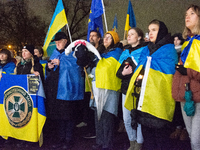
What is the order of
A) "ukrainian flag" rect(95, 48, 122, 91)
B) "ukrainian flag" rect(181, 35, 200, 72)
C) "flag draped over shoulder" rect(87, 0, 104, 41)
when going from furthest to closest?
"flag draped over shoulder" rect(87, 0, 104, 41) → "ukrainian flag" rect(95, 48, 122, 91) → "ukrainian flag" rect(181, 35, 200, 72)

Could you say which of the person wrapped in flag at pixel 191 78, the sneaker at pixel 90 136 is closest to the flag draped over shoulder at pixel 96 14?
the sneaker at pixel 90 136

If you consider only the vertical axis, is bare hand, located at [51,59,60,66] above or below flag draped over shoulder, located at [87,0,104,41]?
below

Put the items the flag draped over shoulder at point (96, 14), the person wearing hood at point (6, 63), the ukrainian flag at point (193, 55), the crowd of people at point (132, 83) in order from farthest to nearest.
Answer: the flag draped over shoulder at point (96, 14)
the person wearing hood at point (6, 63)
the crowd of people at point (132, 83)
the ukrainian flag at point (193, 55)

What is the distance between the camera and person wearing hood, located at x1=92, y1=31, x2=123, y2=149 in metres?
2.80

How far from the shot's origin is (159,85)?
211 cm

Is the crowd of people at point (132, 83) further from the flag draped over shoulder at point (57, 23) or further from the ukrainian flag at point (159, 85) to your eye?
the flag draped over shoulder at point (57, 23)

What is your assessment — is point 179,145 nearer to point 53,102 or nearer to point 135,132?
point 135,132

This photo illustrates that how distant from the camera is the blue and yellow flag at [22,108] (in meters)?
3.21

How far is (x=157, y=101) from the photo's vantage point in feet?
6.82

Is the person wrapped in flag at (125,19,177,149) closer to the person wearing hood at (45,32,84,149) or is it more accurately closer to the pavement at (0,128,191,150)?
the pavement at (0,128,191,150)

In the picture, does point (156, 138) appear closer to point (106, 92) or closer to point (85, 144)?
point (106, 92)

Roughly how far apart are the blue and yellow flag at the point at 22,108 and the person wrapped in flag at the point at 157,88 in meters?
1.78

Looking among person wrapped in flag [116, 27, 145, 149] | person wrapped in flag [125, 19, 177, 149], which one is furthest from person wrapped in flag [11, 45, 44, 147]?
person wrapped in flag [125, 19, 177, 149]

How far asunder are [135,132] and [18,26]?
53.7 ft
